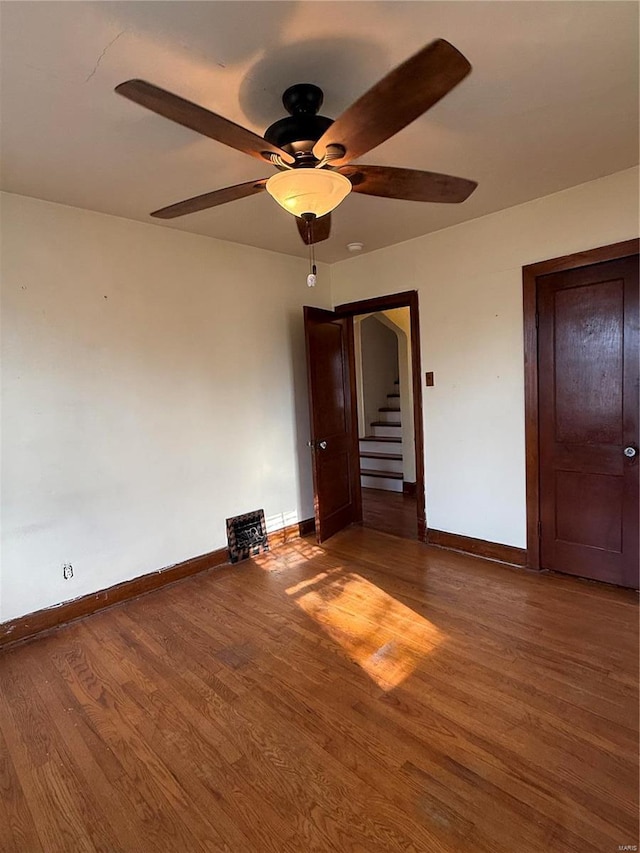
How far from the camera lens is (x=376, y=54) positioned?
5.24 ft

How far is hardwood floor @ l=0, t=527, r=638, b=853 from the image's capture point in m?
1.47

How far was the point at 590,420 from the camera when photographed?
2.96 m

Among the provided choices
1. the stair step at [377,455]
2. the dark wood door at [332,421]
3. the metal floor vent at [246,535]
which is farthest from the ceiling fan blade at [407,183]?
the stair step at [377,455]

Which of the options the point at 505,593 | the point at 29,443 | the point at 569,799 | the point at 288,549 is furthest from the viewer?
the point at 288,549

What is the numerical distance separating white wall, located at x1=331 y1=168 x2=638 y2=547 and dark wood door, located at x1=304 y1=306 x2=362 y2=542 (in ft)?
2.24

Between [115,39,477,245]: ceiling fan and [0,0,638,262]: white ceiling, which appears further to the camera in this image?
[0,0,638,262]: white ceiling

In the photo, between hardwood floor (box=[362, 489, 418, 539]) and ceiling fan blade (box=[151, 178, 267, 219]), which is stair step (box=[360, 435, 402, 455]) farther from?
ceiling fan blade (box=[151, 178, 267, 219])

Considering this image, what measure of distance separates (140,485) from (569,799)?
279 centimetres

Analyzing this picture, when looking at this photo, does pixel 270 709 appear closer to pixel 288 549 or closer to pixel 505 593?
pixel 505 593

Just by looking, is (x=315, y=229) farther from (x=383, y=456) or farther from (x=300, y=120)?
(x=383, y=456)

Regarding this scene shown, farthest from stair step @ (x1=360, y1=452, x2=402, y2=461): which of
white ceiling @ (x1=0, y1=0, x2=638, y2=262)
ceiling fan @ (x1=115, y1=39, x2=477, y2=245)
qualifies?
ceiling fan @ (x1=115, y1=39, x2=477, y2=245)

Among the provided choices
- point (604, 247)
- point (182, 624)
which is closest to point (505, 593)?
point (182, 624)

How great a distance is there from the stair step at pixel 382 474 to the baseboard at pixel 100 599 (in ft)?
8.97

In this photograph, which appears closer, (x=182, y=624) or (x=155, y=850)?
(x=155, y=850)
